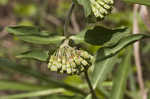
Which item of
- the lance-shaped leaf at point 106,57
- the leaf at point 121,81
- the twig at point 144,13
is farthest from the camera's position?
the twig at point 144,13

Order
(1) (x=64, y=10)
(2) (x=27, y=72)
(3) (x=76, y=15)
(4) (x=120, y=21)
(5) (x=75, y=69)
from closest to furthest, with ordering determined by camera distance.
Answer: (5) (x=75, y=69) < (2) (x=27, y=72) < (4) (x=120, y=21) < (3) (x=76, y=15) < (1) (x=64, y=10)

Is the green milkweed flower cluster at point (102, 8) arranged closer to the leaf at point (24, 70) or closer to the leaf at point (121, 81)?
the leaf at point (121, 81)

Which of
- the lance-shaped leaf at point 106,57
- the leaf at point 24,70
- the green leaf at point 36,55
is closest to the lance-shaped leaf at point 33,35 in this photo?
the green leaf at point 36,55

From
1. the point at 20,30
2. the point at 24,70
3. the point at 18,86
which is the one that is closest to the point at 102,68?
the point at 20,30

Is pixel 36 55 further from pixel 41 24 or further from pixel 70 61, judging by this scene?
pixel 41 24

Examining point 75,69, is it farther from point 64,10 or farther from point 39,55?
point 64,10

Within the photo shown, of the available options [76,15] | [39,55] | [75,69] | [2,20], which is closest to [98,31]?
[75,69]
